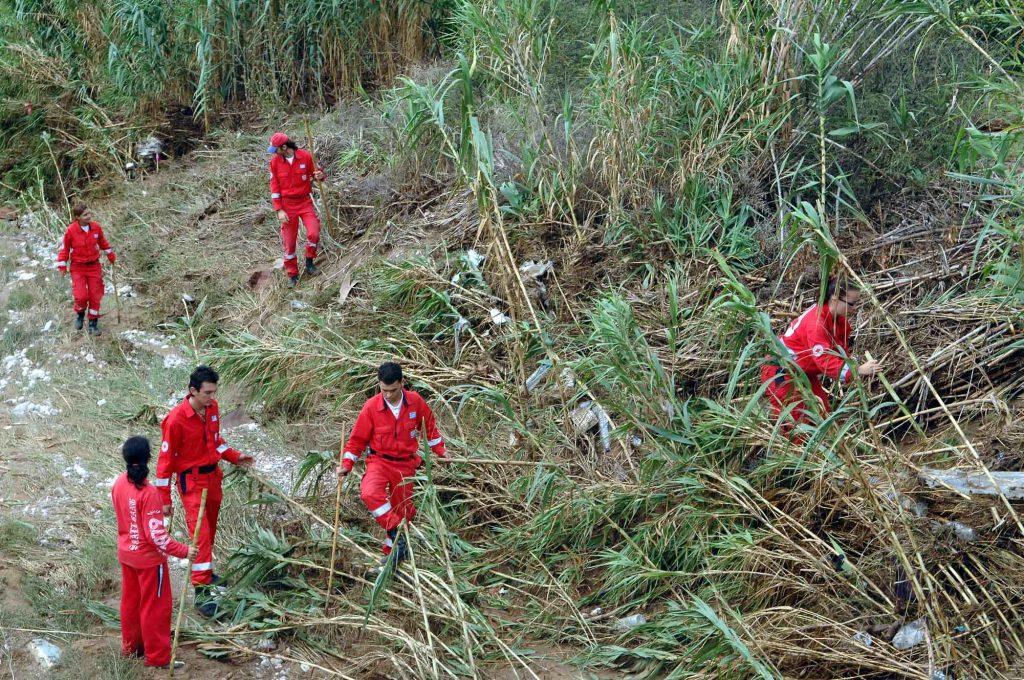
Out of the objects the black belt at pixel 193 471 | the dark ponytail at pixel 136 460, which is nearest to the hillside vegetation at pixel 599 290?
the black belt at pixel 193 471

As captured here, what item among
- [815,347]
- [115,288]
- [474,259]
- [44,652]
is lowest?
[44,652]

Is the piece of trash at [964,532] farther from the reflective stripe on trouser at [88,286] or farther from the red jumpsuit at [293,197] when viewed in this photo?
the reflective stripe on trouser at [88,286]

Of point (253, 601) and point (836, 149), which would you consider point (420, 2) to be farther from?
point (253, 601)

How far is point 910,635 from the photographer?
13.8ft

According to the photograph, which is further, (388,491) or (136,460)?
(388,491)

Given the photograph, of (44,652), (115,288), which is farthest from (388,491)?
(115,288)

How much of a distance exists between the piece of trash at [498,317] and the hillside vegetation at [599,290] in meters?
0.07

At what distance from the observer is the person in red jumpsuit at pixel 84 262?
835 cm

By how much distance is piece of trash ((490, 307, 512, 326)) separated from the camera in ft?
23.1

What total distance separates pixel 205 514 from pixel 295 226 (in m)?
3.98

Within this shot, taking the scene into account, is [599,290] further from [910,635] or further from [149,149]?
[149,149]

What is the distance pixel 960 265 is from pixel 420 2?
676 cm

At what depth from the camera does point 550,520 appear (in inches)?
212

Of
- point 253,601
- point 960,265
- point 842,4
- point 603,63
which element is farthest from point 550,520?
point 842,4
